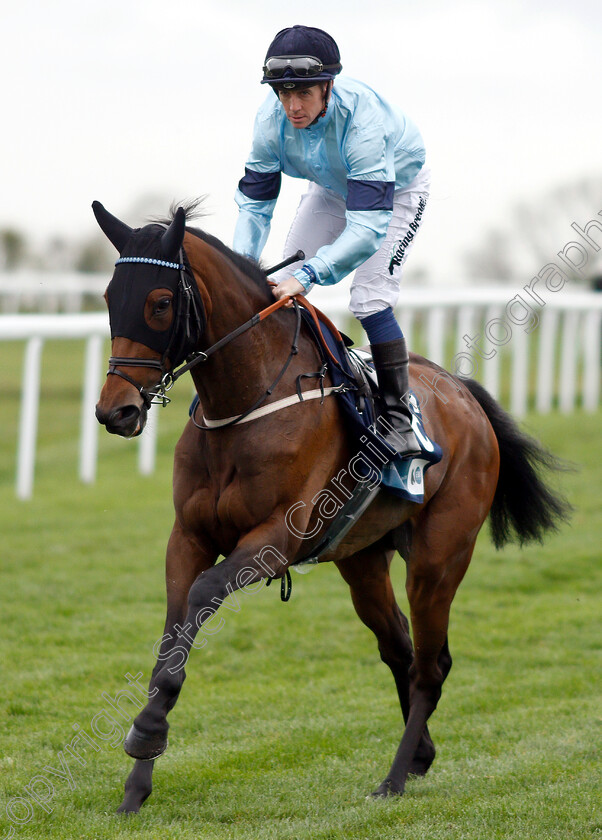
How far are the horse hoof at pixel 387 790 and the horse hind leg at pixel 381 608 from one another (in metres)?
0.47

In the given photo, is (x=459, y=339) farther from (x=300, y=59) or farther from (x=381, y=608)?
(x=300, y=59)

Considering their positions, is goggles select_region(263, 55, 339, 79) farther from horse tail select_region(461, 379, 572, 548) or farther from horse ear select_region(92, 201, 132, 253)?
horse tail select_region(461, 379, 572, 548)

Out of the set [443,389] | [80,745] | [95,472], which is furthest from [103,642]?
[95,472]

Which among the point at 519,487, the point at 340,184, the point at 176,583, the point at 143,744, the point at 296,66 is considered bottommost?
the point at 143,744

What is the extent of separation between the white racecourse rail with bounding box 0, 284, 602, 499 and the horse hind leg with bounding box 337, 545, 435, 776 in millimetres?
4577

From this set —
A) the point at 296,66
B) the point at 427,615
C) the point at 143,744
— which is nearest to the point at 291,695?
the point at 427,615

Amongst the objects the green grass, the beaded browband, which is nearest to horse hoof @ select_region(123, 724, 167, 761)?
the green grass

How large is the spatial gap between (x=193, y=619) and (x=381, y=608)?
56.8 inches

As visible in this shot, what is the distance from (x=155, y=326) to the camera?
329 cm

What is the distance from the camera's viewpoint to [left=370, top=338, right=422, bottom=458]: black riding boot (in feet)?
13.6

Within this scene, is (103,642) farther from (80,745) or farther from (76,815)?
(76,815)

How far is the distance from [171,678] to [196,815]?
0.70 meters

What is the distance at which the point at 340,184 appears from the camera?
413cm

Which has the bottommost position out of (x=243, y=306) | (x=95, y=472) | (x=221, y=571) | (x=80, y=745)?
(x=95, y=472)
